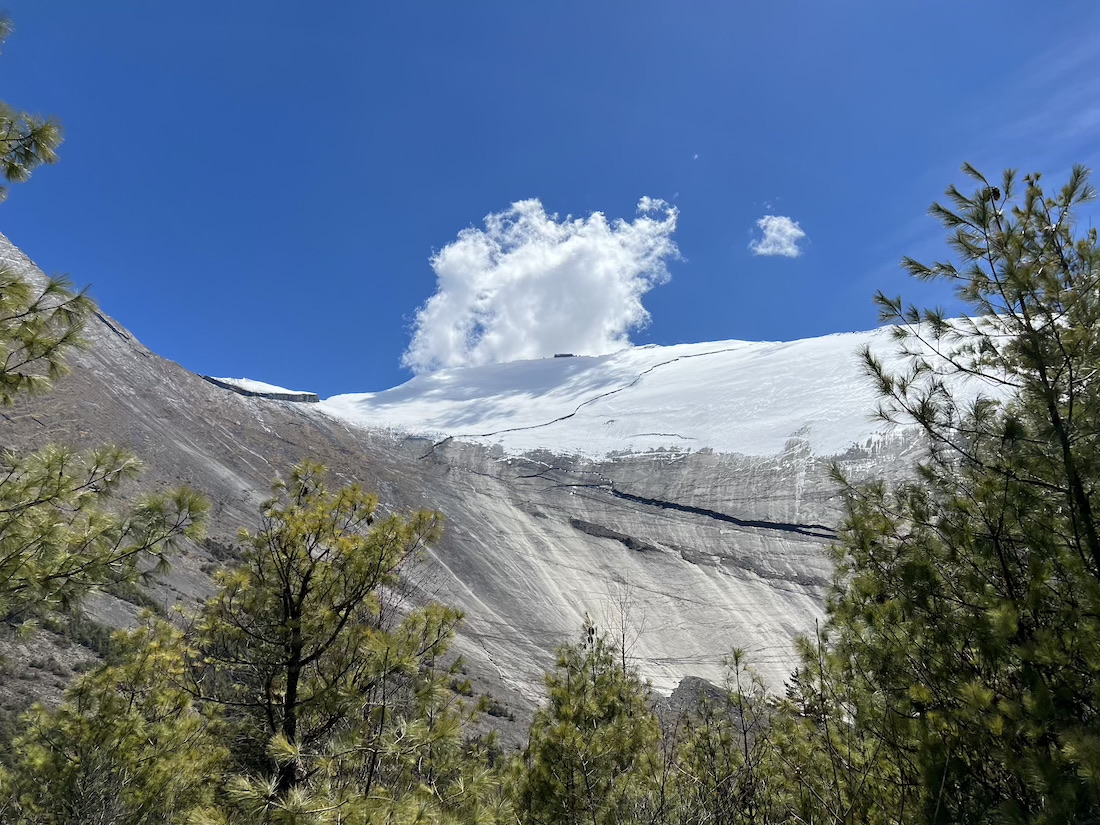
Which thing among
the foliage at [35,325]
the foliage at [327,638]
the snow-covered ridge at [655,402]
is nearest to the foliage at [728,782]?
the foliage at [327,638]

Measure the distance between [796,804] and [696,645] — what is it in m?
24.5

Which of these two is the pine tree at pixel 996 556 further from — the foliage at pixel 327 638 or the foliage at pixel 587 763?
the foliage at pixel 327 638

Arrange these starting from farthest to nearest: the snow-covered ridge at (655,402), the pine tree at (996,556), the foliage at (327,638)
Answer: the snow-covered ridge at (655,402) < the foliage at (327,638) < the pine tree at (996,556)

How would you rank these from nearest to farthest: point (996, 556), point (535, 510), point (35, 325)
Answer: point (996, 556) → point (35, 325) → point (535, 510)

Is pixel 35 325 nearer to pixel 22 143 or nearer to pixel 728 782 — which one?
pixel 22 143

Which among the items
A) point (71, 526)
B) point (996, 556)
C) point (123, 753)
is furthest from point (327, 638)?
point (996, 556)

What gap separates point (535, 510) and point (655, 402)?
2292cm

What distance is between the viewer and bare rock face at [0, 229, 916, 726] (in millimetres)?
25219

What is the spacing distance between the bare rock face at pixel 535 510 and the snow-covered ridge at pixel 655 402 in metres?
A: 2.76

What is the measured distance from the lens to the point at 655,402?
5591 centimetres

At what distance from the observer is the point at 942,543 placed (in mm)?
3082

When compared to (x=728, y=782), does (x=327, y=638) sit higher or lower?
lower

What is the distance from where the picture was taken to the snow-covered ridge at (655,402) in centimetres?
4497

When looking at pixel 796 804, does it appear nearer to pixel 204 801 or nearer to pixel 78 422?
pixel 204 801
